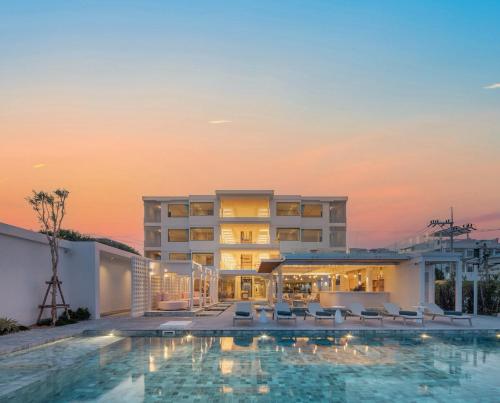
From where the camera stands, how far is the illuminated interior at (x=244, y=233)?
43416mm

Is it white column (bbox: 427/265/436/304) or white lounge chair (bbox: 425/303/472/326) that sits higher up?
white column (bbox: 427/265/436/304)

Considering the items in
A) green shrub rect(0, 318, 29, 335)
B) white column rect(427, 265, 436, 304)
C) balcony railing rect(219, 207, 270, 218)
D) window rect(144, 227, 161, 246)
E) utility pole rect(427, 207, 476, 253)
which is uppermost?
balcony railing rect(219, 207, 270, 218)

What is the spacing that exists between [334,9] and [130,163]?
13459 mm

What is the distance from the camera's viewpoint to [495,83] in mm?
17203

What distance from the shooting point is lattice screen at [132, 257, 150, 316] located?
20.5 m

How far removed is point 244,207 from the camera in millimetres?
45750

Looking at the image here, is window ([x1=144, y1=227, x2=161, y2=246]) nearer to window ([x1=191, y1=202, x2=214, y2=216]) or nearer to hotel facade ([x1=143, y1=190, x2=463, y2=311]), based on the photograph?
hotel facade ([x1=143, y1=190, x2=463, y2=311])

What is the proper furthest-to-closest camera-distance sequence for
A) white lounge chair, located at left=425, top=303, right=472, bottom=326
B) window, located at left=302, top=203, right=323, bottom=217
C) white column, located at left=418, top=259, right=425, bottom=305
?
window, located at left=302, top=203, right=323, bottom=217, white column, located at left=418, top=259, right=425, bottom=305, white lounge chair, located at left=425, top=303, right=472, bottom=326

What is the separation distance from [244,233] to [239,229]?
0.69 meters

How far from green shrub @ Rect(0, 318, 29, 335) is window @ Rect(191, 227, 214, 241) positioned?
28.3 metres

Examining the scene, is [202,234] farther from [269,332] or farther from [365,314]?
[269,332]

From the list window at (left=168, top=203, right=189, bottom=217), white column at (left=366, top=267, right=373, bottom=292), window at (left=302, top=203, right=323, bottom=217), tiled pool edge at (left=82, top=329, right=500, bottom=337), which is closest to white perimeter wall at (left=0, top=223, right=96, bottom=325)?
tiled pool edge at (left=82, top=329, right=500, bottom=337)

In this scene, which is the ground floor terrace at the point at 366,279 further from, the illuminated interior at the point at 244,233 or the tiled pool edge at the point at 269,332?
the illuminated interior at the point at 244,233

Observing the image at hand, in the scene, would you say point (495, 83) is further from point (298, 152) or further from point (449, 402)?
point (449, 402)
